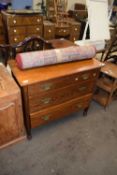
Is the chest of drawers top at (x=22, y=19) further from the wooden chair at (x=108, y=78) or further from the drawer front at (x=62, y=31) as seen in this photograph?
the wooden chair at (x=108, y=78)

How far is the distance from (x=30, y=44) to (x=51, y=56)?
1.69 ft

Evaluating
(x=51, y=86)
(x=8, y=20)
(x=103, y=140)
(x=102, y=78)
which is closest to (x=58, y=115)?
(x=51, y=86)

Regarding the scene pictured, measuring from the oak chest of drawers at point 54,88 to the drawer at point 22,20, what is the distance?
169 centimetres

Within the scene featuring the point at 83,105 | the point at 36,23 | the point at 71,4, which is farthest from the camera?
the point at 71,4

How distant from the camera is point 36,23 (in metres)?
3.12

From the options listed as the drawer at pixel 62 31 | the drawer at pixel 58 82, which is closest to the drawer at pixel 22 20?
the drawer at pixel 62 31

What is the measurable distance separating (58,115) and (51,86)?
0.45 meters

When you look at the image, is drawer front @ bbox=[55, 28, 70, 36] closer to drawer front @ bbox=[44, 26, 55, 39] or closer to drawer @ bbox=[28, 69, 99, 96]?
drawer front @ bbox=[44, 26, 55, 39]

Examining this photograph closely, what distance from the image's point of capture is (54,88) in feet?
4.80

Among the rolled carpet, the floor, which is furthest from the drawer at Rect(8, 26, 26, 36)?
the floor

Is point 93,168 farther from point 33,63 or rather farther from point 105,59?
point 105,59

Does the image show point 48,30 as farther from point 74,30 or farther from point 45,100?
point 45,100

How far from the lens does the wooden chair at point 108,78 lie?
6.70 ft

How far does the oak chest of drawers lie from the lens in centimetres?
133
